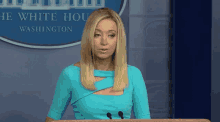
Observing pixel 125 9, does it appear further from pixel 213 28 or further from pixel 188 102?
pixel 188 102

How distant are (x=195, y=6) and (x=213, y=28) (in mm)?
322

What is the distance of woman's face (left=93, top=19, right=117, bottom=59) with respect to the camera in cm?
110

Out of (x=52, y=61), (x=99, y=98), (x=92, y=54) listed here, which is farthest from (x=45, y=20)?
(x=99, y=98)

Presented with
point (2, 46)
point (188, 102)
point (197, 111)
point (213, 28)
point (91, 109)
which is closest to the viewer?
point (91, 109)

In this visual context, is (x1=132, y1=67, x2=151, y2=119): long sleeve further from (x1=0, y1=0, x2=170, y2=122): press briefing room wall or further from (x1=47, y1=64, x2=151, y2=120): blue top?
(x1=0, y1=0, x2=170, y2=122): press briefing room wall

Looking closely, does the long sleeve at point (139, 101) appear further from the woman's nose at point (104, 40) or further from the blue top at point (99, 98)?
the woman's nose at point (104, 40)

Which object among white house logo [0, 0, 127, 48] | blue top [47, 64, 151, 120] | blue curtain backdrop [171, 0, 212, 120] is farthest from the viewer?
white house logo [0, 0, 127, 48]

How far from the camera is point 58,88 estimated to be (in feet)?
3.82

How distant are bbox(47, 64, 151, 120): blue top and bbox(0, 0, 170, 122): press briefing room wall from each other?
102 centimetres

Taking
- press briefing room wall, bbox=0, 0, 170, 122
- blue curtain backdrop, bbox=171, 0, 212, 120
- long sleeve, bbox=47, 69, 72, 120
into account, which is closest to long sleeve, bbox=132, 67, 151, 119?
long sleeve, bbox=47, 69, 72, 120

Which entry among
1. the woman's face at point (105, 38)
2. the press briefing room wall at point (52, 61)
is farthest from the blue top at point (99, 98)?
the press briefing room wall at point (52, 61)

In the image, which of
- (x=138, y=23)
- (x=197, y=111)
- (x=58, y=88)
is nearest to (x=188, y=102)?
(x=197, y=111)

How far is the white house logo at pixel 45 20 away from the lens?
2.13 m

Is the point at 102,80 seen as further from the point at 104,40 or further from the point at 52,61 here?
the point at 52,61
